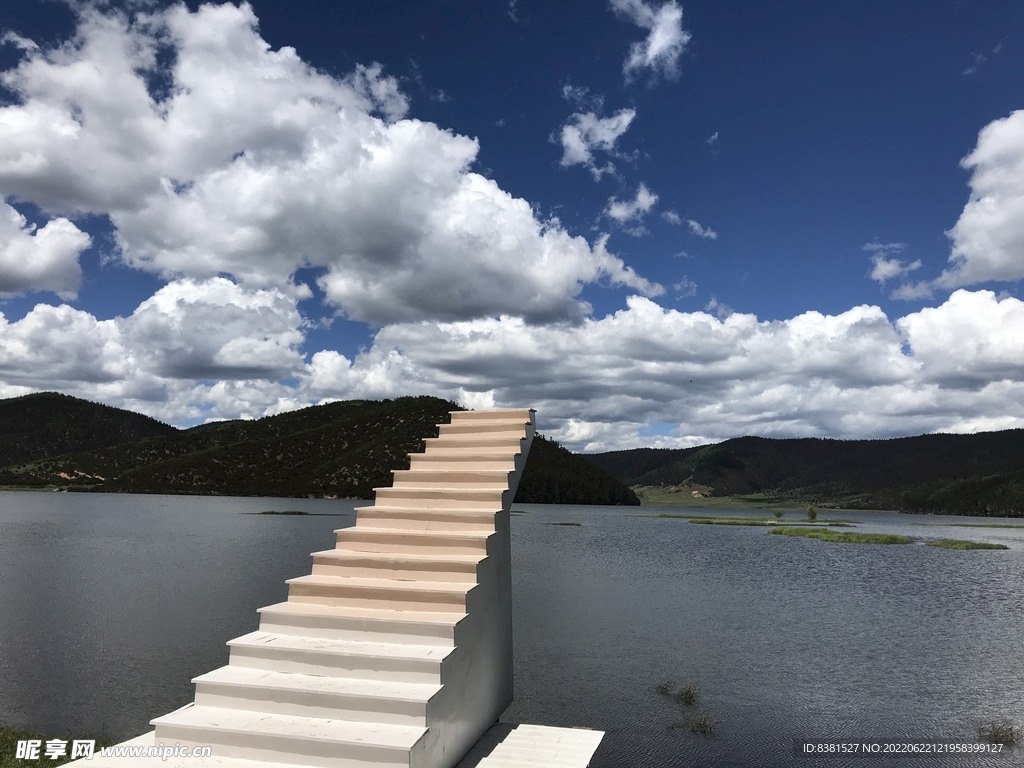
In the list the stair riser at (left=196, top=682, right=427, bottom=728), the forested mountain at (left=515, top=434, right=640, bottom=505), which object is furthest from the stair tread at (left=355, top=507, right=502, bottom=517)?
the forested mountain at (left=515, top=434, right=640, bottom=505)

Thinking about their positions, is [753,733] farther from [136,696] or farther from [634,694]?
[136,696]

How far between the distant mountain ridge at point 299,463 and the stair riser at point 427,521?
132 m

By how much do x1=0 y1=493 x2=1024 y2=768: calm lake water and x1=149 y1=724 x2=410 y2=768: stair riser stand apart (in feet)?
19.7

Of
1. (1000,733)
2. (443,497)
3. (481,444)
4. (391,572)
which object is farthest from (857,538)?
(391,572)

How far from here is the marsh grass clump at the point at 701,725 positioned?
12.2 m

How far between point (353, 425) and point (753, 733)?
558ft

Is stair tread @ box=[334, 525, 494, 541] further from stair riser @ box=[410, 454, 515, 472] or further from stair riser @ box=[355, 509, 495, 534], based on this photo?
stair riser @ box=[410, 454, 515, 472]

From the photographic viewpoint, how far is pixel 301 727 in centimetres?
627

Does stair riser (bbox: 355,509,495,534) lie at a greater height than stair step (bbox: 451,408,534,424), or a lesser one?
lesser

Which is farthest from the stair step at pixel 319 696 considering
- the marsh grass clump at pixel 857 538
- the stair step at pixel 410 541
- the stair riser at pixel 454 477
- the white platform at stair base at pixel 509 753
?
the marsh grass clump at pixel 857 538

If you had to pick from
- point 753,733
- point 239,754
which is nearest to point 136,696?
point 239,754

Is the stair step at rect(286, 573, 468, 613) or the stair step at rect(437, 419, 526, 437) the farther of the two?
the stair step at rect(437, 419, 526, 437)

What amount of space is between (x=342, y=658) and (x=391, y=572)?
1355mm

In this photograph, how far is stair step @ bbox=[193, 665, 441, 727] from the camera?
248 inches
